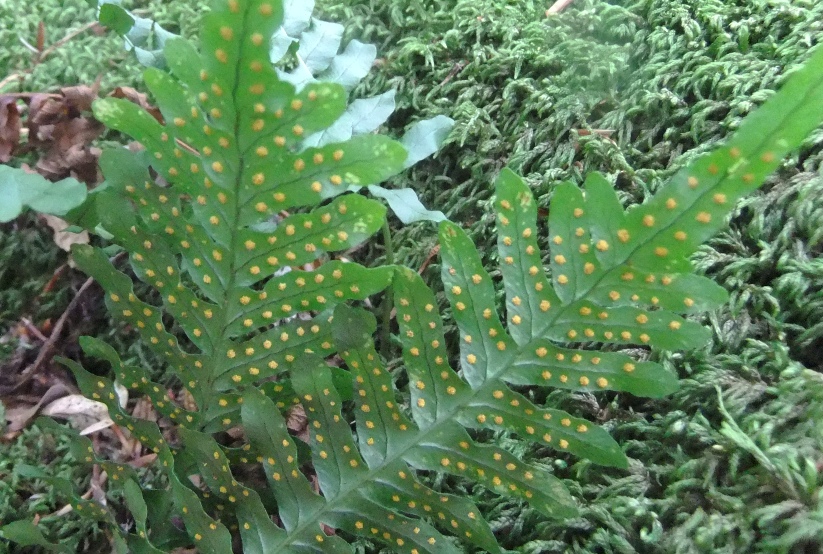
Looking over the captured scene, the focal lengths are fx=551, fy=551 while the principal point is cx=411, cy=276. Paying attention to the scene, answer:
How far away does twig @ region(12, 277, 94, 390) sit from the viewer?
1.29 m

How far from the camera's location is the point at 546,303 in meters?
0.74

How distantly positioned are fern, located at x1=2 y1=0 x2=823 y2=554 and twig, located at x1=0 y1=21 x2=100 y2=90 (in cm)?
93

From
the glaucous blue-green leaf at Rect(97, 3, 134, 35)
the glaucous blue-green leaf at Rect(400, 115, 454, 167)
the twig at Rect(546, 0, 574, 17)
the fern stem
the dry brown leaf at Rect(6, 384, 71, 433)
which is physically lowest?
the dry brown leaf at Rect(6, 384, 71, 433)

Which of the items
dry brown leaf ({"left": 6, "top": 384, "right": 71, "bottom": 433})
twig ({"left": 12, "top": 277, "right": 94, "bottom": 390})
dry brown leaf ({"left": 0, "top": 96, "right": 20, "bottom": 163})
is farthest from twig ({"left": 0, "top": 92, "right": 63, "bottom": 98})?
dry brown leaf ({"left": 6, "top": 384, "right": 71, "bottom": 433})

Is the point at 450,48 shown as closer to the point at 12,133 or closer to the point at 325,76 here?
the point at 325,76

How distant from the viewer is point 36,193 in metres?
0.73

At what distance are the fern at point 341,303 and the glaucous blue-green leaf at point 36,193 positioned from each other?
0.23ft

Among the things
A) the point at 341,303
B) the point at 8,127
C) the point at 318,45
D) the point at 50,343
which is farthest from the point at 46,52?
the point at 341,303

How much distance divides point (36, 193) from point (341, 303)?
43cm

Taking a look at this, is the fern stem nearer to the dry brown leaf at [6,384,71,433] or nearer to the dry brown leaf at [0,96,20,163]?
the dry brown leaf at [6,384,71,433]

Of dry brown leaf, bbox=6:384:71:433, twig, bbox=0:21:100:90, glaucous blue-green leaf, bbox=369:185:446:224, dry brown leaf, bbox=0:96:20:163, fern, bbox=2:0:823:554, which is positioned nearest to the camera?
fern, bbox=2:0:823:554

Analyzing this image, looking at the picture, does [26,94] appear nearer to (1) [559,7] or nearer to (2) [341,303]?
(2) [341,303]

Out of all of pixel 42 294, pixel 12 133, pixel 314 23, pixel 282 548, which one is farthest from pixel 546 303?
pixel 12 133

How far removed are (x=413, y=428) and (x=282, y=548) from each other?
297 millimetres
